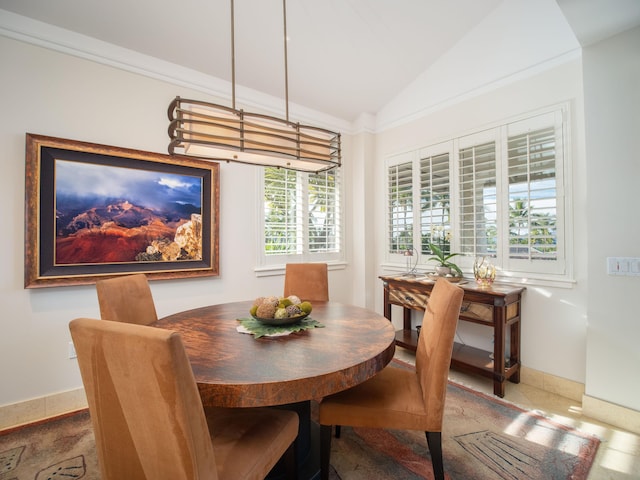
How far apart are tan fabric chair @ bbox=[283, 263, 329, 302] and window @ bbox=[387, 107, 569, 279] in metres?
1.36

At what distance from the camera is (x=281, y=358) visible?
4.30ft

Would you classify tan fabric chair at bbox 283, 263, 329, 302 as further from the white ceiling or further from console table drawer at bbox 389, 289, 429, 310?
the white ceiling

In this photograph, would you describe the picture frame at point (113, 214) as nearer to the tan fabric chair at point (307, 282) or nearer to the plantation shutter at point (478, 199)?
the tan fabric chair at point (307, 282)

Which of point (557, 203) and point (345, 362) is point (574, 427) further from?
point (345, 362)

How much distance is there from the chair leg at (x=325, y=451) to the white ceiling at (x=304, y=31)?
2.69 m

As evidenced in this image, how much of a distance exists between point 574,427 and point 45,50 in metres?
4.57

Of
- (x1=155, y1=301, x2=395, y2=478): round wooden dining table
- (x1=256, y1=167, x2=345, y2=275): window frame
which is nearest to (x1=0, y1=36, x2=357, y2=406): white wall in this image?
(x1=256, y1=167, x2=345, y2=275): window frame

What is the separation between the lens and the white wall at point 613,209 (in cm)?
200

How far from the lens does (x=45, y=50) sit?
2.28 m

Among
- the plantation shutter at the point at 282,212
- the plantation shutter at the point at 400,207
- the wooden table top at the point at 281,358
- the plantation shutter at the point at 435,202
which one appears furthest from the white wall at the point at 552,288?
the plantation shutter at the point at 282,212

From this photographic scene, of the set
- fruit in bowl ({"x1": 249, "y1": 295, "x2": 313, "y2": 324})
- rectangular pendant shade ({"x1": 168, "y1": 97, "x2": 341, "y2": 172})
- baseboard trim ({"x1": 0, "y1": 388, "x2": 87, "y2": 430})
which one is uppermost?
rectangular pendant shade ({"x1": 168, "y1": 97, "x2": 341, "y2": 172})

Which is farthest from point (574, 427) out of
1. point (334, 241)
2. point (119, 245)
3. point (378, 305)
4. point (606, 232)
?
point (119, 245)

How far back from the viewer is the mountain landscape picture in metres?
2.33

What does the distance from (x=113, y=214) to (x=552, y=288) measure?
3643 millimetres
